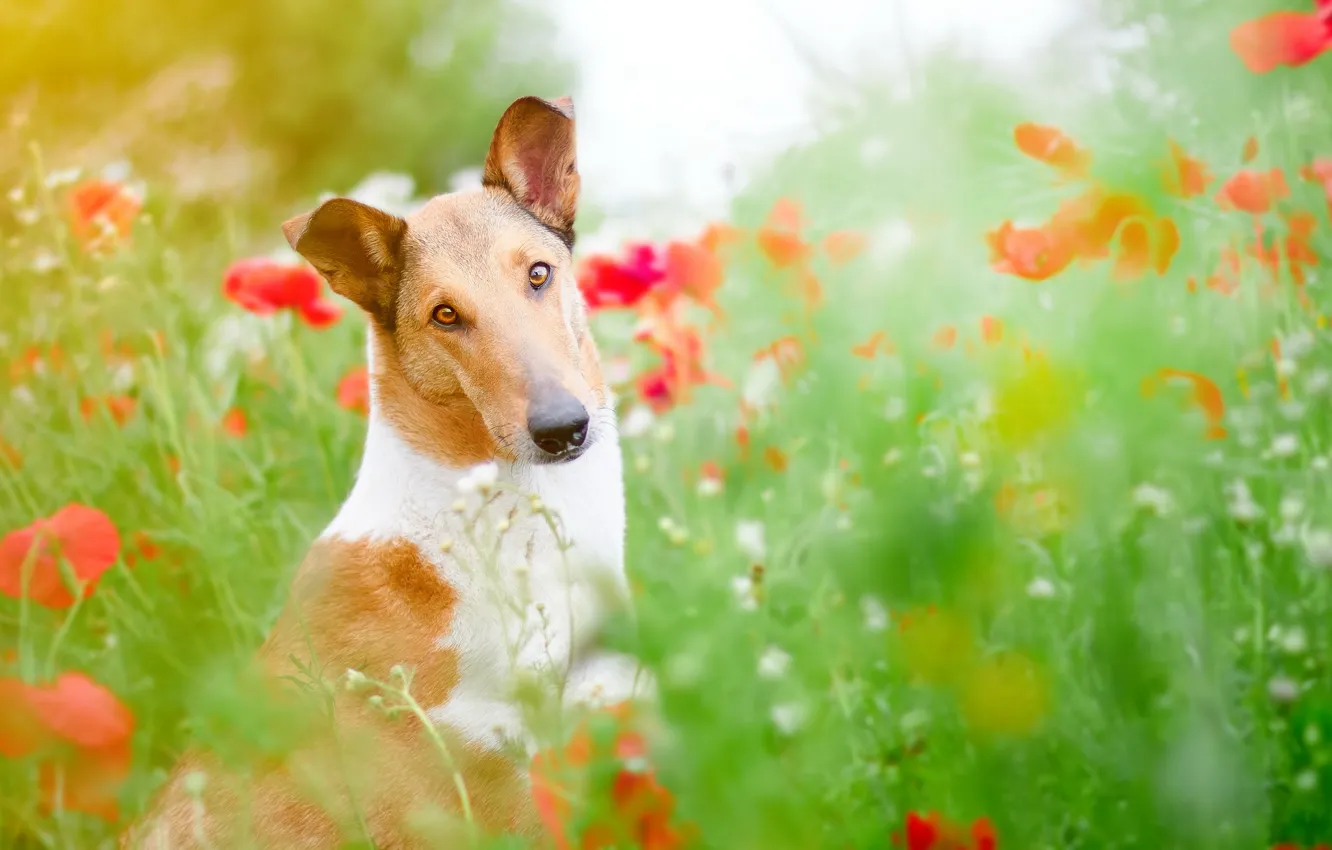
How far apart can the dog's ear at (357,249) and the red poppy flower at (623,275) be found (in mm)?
863

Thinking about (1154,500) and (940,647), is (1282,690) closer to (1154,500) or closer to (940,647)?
(1154,500)

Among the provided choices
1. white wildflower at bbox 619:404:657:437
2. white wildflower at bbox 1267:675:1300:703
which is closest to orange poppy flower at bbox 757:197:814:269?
white wildflower at bbox 619:404:657:437

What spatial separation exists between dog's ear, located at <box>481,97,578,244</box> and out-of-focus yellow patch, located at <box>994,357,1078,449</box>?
4.77 feet

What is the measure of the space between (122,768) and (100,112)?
5.85 m

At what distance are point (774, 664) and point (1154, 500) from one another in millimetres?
822

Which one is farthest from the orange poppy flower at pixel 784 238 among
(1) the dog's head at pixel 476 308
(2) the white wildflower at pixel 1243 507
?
(2) the white wildflower at pixel 1243 507

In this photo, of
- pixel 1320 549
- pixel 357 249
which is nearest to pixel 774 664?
pixel 1320 549

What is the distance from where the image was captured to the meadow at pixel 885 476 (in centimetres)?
167

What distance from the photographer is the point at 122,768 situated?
228 cm

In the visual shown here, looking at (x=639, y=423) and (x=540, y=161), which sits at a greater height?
(x=540, y=161)

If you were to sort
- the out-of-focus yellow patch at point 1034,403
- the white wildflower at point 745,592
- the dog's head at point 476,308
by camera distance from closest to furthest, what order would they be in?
the out-of-focus yellow patch at point 1034,403
the white wildflower at point 745,592
the dog's head at point 476,308

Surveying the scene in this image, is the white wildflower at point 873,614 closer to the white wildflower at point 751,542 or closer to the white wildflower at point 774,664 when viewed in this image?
the white wildflower at point 774,664

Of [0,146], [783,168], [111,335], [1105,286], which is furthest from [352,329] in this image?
[1105,286]

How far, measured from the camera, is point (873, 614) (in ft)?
7.13
